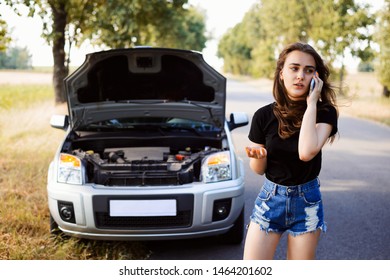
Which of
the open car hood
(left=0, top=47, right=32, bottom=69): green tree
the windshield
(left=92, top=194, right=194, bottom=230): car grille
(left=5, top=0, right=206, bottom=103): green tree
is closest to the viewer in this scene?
(left=92, top=194, right=194, bottom=230): car grille

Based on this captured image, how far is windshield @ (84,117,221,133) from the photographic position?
184 inches

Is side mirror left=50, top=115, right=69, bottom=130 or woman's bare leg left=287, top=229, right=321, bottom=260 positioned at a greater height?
side mirror left=50, top=115, right=69, bottom=130

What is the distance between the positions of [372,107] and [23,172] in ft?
37.9

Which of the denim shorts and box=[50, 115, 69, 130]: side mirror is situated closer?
the denim shorts

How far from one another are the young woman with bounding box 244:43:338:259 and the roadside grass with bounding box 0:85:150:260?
1.61 meters

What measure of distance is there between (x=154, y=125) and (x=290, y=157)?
8.66 ft

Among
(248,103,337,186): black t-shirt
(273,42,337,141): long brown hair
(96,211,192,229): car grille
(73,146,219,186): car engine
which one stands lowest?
(96,211,192,229): car grille

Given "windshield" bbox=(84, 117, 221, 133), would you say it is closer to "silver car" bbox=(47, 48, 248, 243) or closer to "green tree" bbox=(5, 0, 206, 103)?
"silver car" bbox=(47, 48, 248, 243)

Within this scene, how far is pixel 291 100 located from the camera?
2.24m

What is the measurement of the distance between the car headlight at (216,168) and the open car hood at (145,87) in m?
0.69

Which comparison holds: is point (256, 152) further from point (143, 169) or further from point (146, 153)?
point (146, 153)

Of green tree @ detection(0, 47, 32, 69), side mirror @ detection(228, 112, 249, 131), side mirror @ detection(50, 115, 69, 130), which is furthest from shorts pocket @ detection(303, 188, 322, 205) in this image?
green tree @ detection(0, 47, 32, 69)

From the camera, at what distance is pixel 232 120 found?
15.1ft
